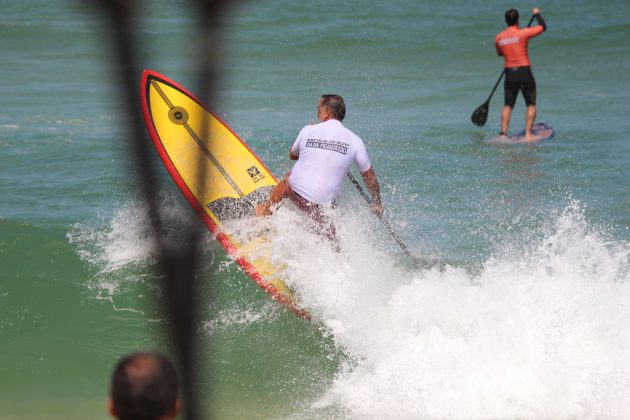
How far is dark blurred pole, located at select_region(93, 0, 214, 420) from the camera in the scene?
1102 mm

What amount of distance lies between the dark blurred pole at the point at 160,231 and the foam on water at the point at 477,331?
Answer: 13.5 ft

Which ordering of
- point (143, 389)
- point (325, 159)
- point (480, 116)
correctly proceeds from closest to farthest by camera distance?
point (143, 389), point (325, 159), point (480, 116)

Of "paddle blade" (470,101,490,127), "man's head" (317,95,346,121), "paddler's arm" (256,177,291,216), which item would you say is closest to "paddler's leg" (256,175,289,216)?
"paddler's arm" (256,177,291,216)

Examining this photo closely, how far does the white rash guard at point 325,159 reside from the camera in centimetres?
643

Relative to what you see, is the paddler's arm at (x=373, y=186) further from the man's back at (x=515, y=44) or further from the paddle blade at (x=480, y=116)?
the paddle blade at (x=480, y=116)

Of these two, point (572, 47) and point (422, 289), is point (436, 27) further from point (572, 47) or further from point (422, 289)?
point (422, 289)

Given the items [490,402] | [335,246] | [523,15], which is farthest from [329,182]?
[523,15]

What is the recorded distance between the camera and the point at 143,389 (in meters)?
1.95

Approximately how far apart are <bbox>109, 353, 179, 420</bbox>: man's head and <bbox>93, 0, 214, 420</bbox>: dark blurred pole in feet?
1.99

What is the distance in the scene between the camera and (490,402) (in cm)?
533

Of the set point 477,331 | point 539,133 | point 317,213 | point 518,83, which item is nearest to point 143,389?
point 477,331

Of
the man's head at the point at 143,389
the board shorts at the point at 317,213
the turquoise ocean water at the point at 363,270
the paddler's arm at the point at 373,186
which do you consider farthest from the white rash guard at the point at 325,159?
the man's head at the point at 143,389

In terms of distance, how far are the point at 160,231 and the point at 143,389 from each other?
0.82m

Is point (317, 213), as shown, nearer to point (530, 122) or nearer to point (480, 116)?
Result: point (530, 122)
